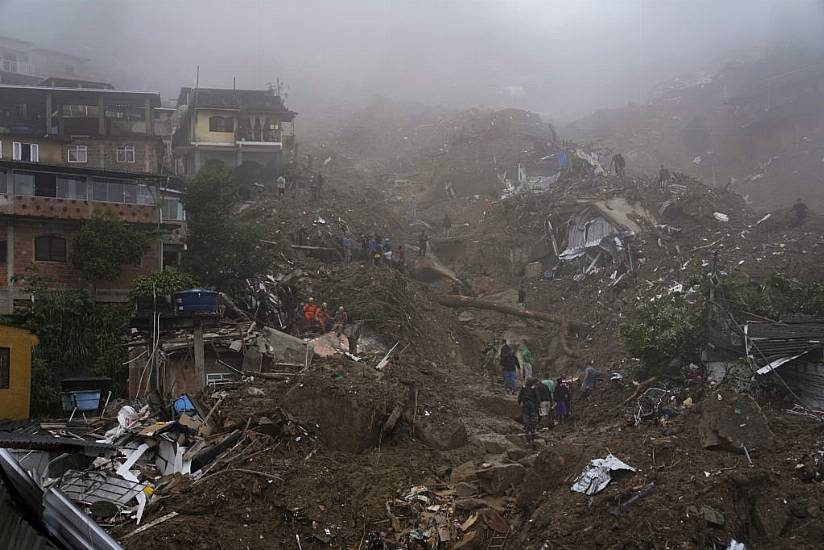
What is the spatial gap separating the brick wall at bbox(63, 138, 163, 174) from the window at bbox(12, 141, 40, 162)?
43.5 inches

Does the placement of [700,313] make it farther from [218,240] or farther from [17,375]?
[218,240]

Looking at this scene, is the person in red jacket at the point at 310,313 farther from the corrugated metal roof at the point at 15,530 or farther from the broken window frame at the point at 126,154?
A: the corrugated metal roof at the point at 15,530

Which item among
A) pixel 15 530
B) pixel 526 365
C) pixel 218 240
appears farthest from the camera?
pixel 218 240

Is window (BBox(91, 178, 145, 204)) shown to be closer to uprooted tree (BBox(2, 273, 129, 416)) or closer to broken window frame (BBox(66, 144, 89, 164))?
uprooted tree (BBox(2, 273, 129, 416))

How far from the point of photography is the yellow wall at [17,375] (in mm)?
16188

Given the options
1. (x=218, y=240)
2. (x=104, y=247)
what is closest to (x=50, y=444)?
(x=104, y=247)

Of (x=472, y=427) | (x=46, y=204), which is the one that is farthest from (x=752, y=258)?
(x=46, y=204)

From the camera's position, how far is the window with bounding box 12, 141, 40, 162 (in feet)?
97.0

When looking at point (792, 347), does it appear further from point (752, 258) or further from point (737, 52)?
point (737, 52)

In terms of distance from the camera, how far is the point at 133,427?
43.5 feet

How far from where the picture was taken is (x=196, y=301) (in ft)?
54.9

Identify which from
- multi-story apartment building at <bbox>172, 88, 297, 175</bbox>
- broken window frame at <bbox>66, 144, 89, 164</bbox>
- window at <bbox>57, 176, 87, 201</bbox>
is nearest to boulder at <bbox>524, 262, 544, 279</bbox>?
multi-story apartment building at <bbox>172, 88, 297, 175</bbox>

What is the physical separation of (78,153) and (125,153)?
182cm

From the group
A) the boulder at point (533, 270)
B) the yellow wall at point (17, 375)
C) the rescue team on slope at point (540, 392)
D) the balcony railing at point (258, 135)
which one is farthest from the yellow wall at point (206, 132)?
the rescue team on slope at point (540, 392)
